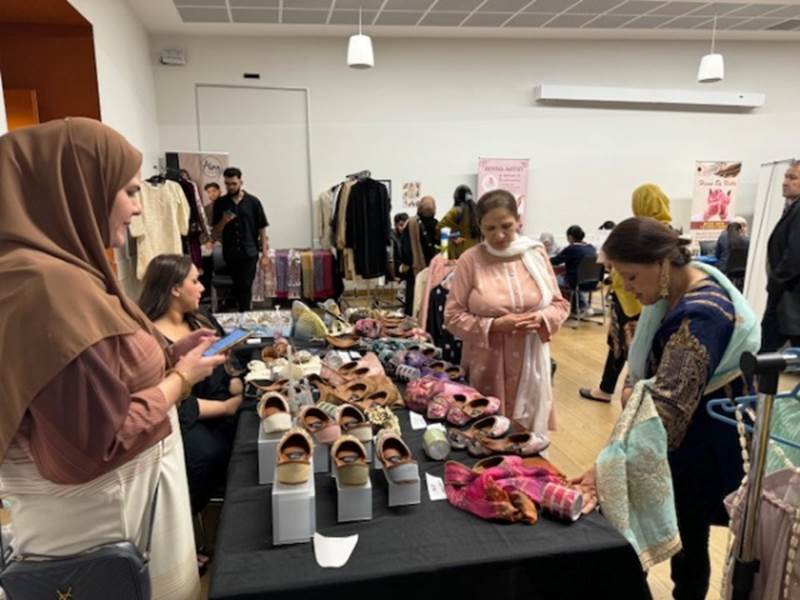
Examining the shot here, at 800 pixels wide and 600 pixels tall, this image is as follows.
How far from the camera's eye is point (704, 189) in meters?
7.84

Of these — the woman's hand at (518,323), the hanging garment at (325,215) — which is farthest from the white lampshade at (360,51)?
the woman's hand at (518,323)

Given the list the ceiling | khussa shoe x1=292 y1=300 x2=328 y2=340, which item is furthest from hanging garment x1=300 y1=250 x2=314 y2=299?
khussa shoe x1=292 y1=300 x2=328 y2=340

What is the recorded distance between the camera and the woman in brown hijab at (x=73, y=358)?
0.93 meters

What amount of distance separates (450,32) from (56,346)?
22.6 feet

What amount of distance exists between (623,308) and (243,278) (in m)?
3.63

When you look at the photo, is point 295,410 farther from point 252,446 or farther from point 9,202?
point 9,202

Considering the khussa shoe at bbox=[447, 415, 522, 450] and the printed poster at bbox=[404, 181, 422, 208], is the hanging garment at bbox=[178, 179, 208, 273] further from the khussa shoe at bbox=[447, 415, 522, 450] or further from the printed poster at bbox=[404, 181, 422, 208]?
the khussa shoe at bbox=[447, 415, 522, 450]

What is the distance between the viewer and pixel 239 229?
5137 millimetres

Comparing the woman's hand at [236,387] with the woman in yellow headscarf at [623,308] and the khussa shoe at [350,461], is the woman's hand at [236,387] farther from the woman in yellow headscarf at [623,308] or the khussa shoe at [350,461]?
the woman in yellow headscarf at [623,308]

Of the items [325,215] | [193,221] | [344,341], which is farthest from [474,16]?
[344,341]

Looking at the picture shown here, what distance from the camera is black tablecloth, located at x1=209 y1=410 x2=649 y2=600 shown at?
107cm

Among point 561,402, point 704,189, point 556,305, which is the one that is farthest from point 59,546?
point 704,189

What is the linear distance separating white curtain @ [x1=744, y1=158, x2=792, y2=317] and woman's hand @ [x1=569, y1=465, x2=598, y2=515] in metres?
5.35

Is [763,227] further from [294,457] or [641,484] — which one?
[294,457]
